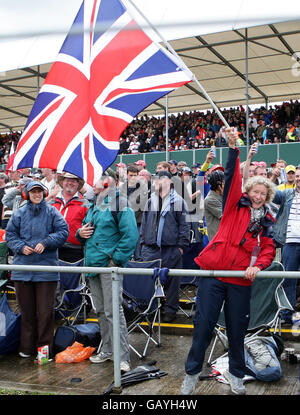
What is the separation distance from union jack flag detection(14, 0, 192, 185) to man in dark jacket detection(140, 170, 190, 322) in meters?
2.27

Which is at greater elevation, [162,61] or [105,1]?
[105,1]

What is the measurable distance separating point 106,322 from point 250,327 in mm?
1512

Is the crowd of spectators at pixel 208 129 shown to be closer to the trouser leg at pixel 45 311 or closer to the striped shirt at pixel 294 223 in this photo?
the striped shirt at pixel 294 223

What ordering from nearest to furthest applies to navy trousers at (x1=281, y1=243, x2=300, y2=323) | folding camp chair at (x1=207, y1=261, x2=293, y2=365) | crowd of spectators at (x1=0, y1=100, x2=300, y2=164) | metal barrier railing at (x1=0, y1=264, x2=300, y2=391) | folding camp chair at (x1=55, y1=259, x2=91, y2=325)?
metal barrier railing at (x1=0, y1=264, x2=300, y2=391) < folding camp chair at (x1=207, y1=261, x2=293, y2=365) < navy trousers at (x1=281, y1=243, x2=300, y2=323) < folding camp chair at (x1=55, y1=259, x2=91, y2=325) < crowd of spectators at (x1=0, y1=100, x2=300, y2=164)

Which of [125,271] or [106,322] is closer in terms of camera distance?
[125,271]

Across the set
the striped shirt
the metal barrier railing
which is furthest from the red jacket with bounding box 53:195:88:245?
the striped shirt

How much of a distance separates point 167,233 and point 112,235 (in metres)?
1.55

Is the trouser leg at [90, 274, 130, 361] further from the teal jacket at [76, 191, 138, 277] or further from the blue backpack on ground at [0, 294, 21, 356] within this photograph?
the blue backpack on ground at [0, 294, 21, 356]

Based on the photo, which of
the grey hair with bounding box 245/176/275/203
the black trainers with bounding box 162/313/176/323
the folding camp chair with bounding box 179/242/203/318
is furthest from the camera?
the folding camp chair with bounding box 179/242/203/318

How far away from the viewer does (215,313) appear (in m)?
4.00

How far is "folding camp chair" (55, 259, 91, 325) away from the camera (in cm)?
620

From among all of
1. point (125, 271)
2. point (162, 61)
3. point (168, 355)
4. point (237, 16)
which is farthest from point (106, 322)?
point (237, 16)

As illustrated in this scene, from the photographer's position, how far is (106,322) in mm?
5219

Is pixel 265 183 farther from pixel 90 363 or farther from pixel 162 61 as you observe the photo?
pixel 90 363
